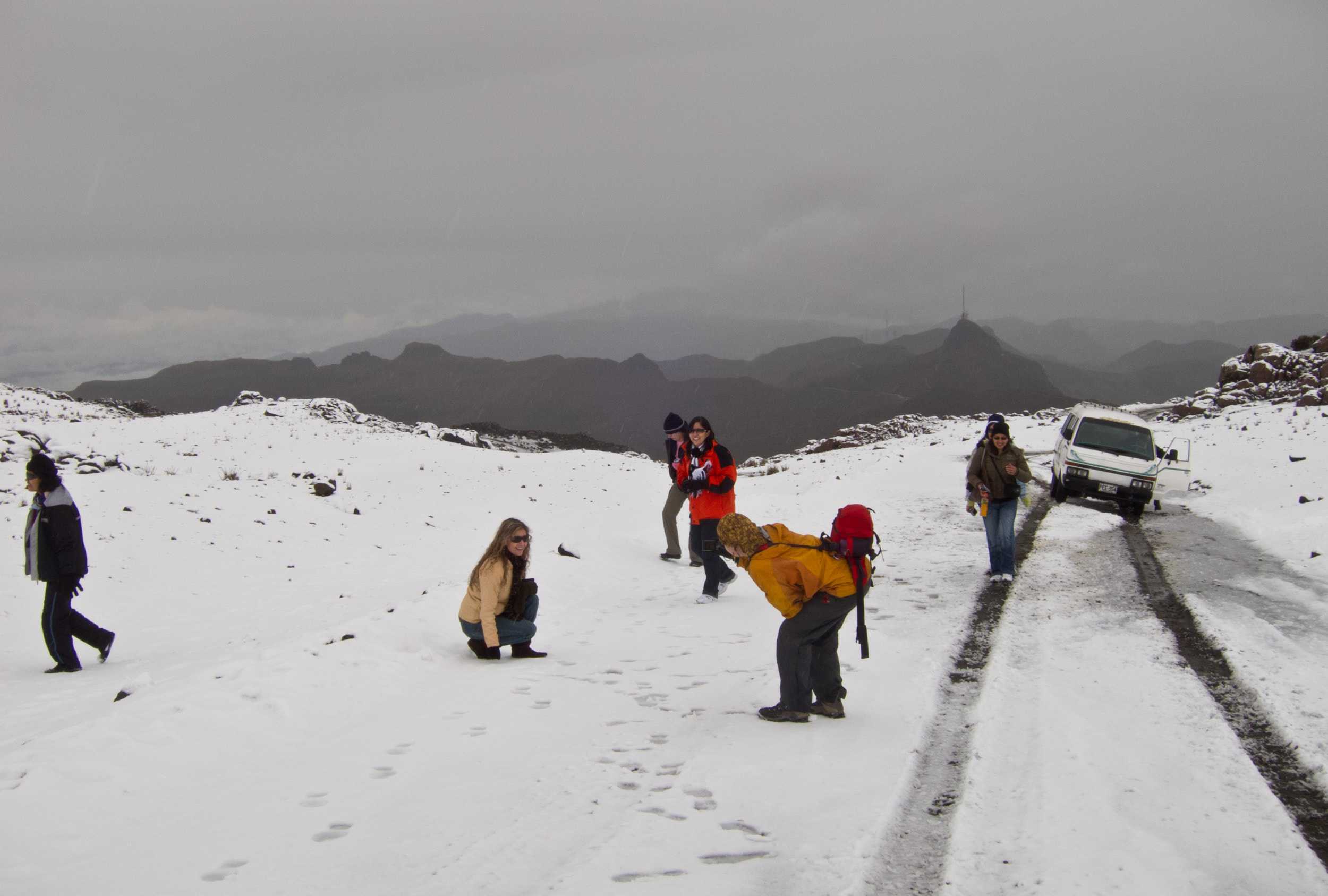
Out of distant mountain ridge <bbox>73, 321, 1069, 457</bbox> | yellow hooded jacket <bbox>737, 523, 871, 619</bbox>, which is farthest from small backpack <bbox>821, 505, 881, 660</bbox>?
distant mountain ridge <bbox>73, 321, 1069, 457</bbox>

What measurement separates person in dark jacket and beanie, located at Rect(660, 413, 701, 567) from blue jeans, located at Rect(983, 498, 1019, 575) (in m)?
3.59

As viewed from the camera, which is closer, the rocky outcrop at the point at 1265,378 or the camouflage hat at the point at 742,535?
the camouflage hat at the point at 742,535

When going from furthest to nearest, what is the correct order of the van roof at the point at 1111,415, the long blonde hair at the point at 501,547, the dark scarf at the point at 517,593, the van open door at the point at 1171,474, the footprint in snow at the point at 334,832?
the van roof at the point at 1111,415 → the van open door at the point at 1171,474 → the dark scarf at the point at 517,593 → the long blonde hair at the point at 501,547 → the footprint in snow at the point at 334,832

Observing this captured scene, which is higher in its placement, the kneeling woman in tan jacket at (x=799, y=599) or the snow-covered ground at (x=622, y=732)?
the kneeling woman in tan jacket at (x=799, y=599)

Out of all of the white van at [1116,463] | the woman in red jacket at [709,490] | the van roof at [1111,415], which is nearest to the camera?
the woman in red jacket at [709,490]

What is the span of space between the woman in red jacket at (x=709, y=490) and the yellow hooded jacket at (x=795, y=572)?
3744 millimetres

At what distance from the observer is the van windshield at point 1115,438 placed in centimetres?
1595

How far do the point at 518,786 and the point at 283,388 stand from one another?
156937 mm

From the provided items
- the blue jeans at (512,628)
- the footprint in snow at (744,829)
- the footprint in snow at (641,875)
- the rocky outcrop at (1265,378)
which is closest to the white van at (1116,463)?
the blue jeans at (512,628)

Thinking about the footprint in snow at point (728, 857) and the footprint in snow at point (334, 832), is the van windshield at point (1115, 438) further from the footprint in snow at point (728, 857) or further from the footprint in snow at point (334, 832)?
the footprint in snow at point (334, 832)

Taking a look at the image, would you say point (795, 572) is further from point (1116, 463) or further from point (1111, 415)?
point (1111, 415)

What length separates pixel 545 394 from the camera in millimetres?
155125

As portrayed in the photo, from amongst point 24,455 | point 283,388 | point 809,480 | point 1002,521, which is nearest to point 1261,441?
point 809,480

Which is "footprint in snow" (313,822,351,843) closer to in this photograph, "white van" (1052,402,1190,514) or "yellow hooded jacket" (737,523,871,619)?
"yellow hooded jacket" (737,523,871,619)
